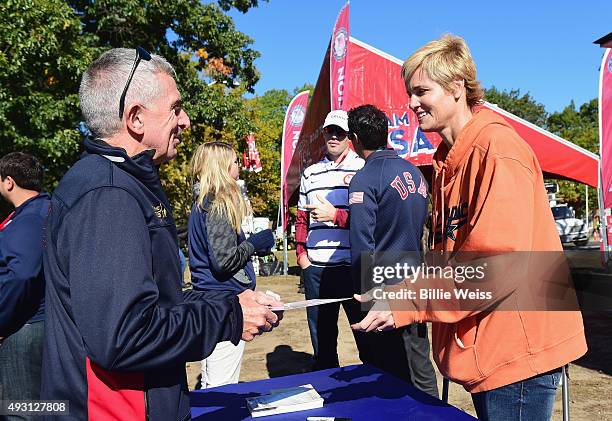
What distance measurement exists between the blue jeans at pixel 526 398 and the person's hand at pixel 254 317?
32.4 inches

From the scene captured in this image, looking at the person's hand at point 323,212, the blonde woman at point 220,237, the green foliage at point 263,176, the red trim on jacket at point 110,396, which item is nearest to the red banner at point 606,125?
the person's hand at point 323,212

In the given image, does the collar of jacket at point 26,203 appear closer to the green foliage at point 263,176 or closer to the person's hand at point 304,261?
the person's hand at point 304,261

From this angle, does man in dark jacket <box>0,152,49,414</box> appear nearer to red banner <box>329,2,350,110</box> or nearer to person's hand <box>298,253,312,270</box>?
person's hand <box>298,253,312,270</box>

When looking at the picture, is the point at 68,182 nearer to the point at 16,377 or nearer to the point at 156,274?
the point at 156,274

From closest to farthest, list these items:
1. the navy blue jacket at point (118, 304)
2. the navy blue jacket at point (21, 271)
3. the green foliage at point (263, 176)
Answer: the navy blue jacket at point (118, 304), the navy blue jacket at point (21, 271), the green foliage at point (263, 176)

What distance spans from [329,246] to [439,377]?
2.22m

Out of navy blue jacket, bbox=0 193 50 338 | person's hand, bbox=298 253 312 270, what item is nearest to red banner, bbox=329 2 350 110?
person's hand, bbox=298 253 312 270

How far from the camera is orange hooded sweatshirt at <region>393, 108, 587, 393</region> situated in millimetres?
1722

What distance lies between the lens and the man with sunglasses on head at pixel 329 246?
4.01 meters

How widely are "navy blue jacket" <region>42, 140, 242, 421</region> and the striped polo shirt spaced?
241 cm

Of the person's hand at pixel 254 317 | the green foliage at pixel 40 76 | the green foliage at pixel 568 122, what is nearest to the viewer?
the person's hand at pixel 254 317

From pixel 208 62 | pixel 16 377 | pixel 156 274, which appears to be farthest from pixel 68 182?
pixel 208 62

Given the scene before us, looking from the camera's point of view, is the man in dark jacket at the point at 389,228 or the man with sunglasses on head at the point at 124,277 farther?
the man in dark jacket at the point at 389,228

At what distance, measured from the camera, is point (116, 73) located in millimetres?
1563
